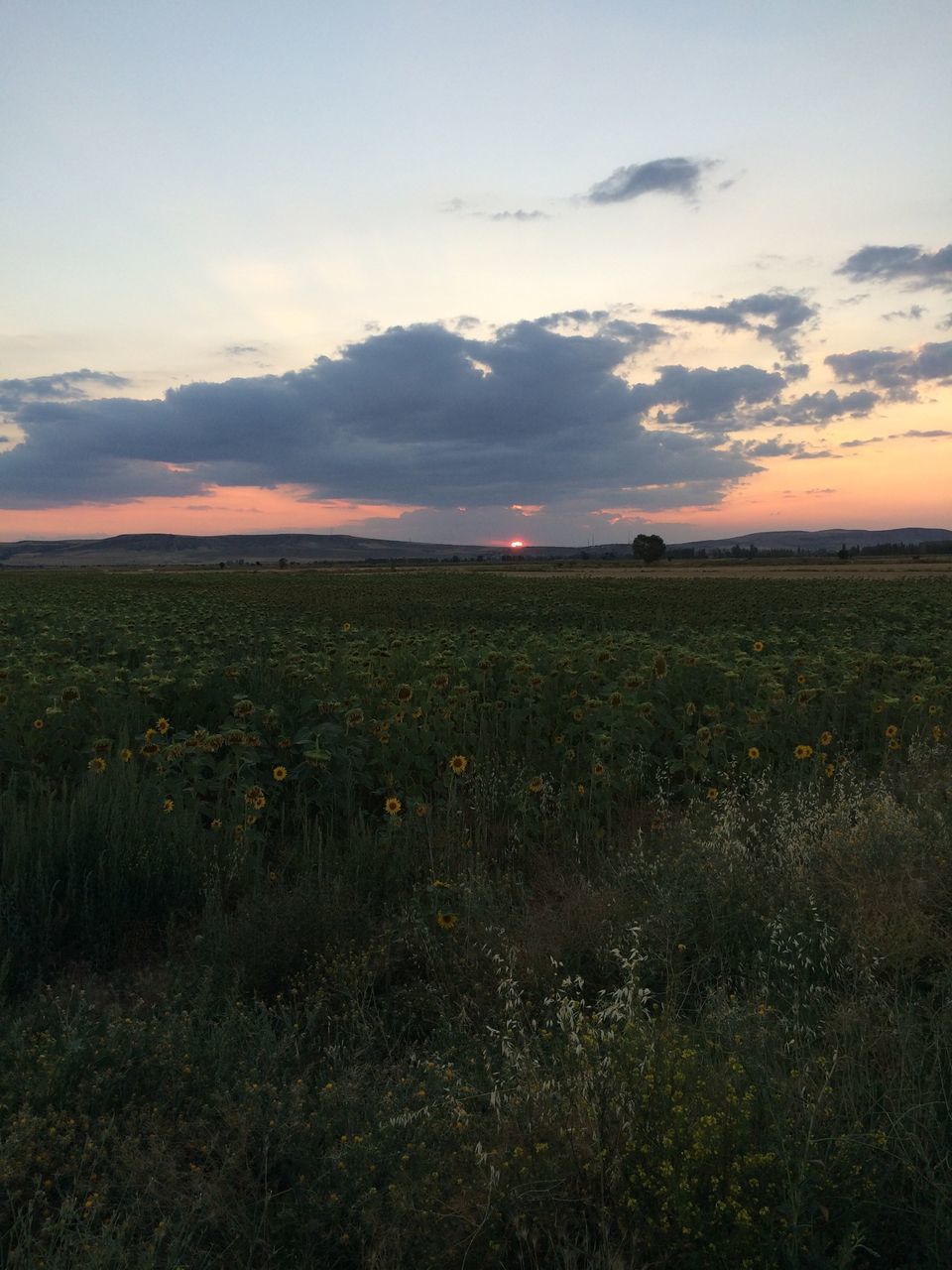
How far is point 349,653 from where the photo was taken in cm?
960

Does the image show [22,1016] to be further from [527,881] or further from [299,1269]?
[527,881]

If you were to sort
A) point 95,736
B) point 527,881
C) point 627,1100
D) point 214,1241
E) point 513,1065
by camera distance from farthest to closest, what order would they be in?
point 95,736 → point 527,881 → point 513,1065 → point 627,1100 → point 214,1241

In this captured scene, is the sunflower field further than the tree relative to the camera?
No

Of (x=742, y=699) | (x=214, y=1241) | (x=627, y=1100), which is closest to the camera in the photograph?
(x=214, y=1241)

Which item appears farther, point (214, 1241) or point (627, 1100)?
point (627, 1100)

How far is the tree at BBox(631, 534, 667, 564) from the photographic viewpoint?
11112 cm

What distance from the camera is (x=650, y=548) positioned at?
11131 centimetres

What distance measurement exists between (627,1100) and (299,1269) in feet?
3.17

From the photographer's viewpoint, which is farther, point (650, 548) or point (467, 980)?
point (650, 548)

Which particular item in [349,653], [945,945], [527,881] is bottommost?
[527,881]

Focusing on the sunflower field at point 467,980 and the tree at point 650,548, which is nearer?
the sunflower field at point 467,980

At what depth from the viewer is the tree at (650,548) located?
11112 centimetres

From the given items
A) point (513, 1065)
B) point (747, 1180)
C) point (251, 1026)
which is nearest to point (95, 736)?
point (251, 1026)

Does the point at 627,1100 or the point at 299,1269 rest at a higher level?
the point at 627,1100
